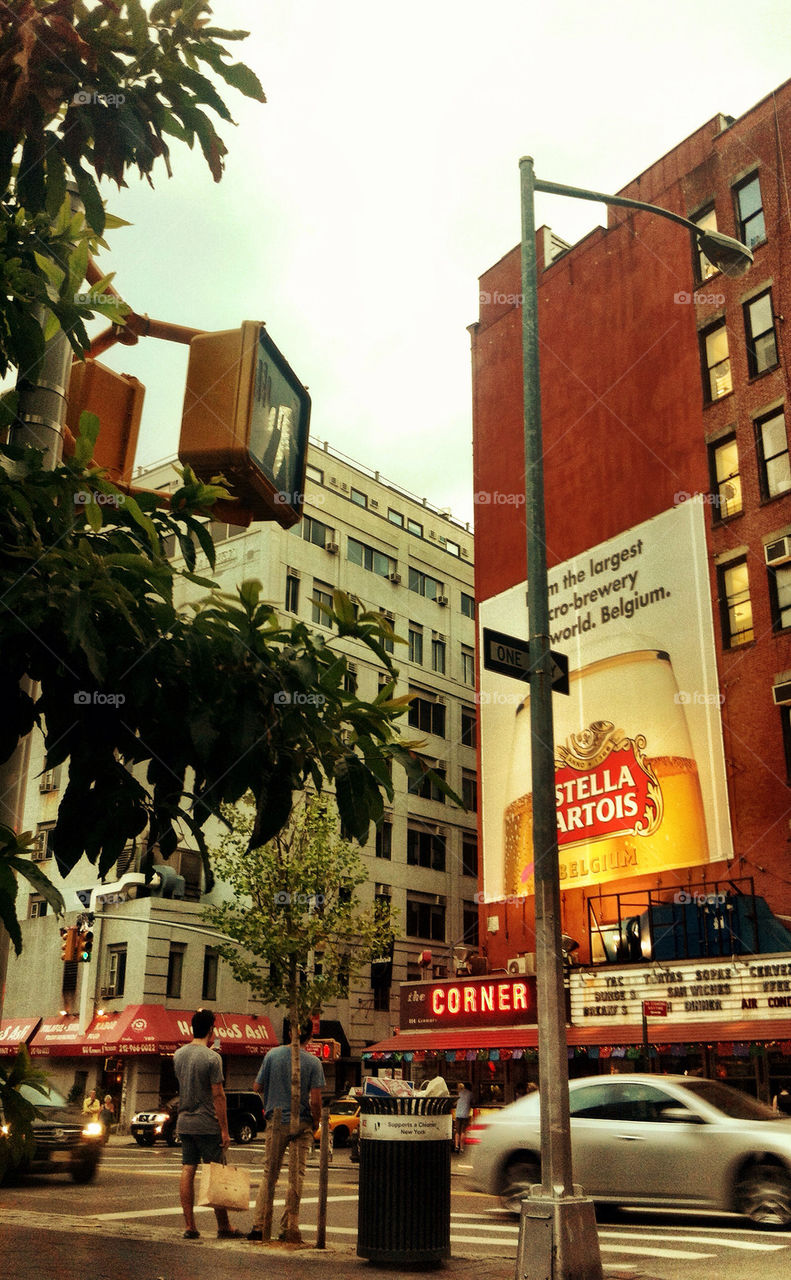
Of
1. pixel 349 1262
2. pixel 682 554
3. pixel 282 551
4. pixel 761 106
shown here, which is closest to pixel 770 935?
pixel 682 554

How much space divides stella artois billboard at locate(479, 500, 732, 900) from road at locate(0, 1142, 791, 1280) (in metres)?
15.8

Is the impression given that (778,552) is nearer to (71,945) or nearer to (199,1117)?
(71,945)

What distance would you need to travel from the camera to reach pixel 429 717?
59906 mm

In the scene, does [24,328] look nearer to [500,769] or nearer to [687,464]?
[687,464]

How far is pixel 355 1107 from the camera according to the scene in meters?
35.6

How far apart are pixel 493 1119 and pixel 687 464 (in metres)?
23.1

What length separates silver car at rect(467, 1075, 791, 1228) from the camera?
40.9 feet

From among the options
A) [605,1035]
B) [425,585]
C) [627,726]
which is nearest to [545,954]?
[605,1035]

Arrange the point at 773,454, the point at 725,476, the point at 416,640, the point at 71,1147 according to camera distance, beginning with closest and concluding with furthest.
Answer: the point at 71,1147 < the point at 773,454 < the point at 725,476 < the point at 416,640

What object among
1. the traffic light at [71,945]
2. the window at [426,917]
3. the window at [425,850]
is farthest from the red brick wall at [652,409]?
the window at [425,850]

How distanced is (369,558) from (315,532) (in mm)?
4269

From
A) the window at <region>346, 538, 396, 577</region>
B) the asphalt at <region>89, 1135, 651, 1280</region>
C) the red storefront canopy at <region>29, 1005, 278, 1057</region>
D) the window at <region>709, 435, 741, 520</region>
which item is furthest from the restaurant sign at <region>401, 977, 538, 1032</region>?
the window at <region>346, 538, 396, 577</region>

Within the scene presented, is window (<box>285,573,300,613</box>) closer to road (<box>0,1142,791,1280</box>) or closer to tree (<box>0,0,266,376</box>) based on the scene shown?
road (<box>0,1142,791,1280</box>)

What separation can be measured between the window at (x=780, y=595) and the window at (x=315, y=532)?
28.0 meters
